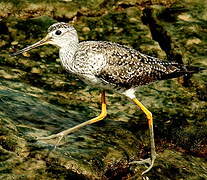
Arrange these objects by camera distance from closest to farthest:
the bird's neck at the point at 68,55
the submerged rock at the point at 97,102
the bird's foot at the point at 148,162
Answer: the submerged rock at the point at 97,102 < the bird's foot at the point at 148,162 < the bird's neck at the point at 68,55

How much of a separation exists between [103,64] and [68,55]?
2.07ft

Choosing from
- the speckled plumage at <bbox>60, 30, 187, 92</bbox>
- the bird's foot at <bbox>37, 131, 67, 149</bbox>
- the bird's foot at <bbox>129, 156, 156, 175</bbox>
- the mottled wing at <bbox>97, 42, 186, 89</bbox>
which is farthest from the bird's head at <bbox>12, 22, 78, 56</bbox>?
the bird's foot at <bbox>129, 156, 156, 175</bbox>

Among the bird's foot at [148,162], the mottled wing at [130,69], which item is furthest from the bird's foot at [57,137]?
the bird's foot at [148,162]

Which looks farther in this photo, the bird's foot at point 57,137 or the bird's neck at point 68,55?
the bird's neck at point 68,55

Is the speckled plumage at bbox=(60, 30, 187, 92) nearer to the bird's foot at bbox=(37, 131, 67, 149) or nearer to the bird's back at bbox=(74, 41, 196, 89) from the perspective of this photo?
the bird's back at bbox=(74, 41, 196, 89)

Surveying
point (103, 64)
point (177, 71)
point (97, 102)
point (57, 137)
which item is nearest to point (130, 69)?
point (103, 64)

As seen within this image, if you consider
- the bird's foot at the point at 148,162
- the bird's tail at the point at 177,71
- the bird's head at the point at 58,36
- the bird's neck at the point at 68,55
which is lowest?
the bird's foot at the point at 148,162

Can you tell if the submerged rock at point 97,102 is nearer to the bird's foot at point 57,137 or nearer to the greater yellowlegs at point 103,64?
the bird's foot at point 57,137

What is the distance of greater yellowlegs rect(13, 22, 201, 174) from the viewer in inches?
316

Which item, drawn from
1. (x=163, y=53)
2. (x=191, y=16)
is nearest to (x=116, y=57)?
(x=163, y=53)

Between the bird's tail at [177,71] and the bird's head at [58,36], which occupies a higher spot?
the bird's head at [58,36]

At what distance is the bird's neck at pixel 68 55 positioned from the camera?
8180 millimetres

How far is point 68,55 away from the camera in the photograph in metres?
8.23

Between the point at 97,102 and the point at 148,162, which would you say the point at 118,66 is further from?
the point at 97,102
